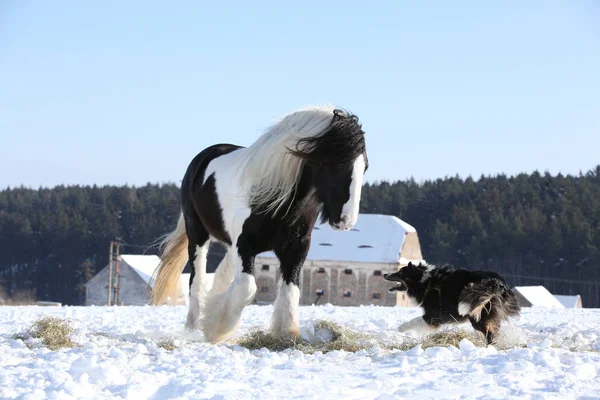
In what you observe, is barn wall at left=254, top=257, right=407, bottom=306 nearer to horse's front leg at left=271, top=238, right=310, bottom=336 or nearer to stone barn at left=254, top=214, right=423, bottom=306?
stone barn at left=254, top=214, right=423, bottom=306

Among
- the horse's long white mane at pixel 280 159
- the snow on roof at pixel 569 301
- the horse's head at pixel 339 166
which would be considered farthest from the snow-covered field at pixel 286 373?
the snow on roof at pixel 569 301

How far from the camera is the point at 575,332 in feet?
32.2

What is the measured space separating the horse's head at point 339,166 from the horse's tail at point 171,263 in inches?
131

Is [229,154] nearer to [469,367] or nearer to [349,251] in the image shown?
[469,367]

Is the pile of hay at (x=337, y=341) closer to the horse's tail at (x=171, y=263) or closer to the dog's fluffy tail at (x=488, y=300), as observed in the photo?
the dog's fluffy tail at (x=488, y=300)

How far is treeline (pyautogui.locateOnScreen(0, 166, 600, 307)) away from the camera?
79.2m

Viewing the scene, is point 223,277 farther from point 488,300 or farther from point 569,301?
point 569,301

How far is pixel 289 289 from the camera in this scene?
8.55 m

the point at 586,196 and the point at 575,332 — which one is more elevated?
the point at 586,196

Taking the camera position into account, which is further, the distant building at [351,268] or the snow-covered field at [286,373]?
the distant building at [351,268]

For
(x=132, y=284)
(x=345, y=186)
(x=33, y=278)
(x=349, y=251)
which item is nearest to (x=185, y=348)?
(x=345, y=186)

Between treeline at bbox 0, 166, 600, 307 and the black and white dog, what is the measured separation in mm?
69591

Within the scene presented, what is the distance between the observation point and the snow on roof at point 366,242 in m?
58.7

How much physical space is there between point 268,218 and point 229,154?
1.58 m
